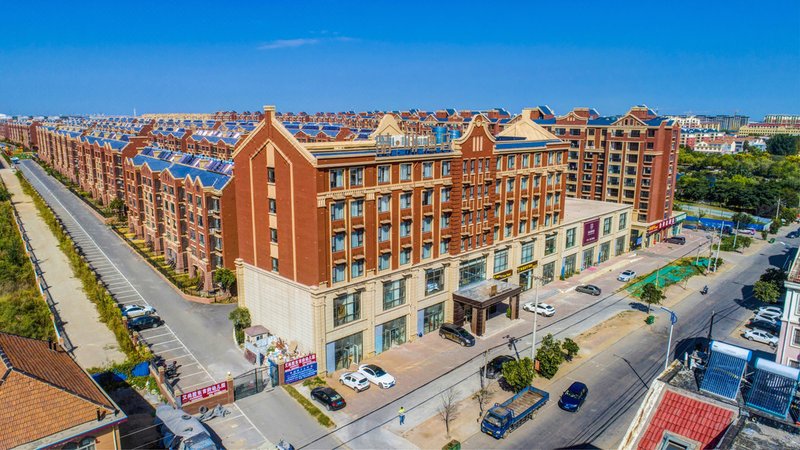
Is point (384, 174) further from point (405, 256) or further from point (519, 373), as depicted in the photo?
point (519, 373)

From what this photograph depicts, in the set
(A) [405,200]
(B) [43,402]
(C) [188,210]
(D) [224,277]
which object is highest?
(A) [405,200]

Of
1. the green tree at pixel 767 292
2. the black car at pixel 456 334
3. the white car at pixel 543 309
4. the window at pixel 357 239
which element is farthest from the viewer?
the green tree at pixel 767 292

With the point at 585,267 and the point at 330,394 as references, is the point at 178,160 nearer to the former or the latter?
the point at 330,394

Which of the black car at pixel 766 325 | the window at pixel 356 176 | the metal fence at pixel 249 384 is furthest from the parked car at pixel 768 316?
the metal fence at pixel 249 384

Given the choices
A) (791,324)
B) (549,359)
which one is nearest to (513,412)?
(549,359)

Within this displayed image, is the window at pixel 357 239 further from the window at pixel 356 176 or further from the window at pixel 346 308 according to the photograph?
the window at pixel 346 308
